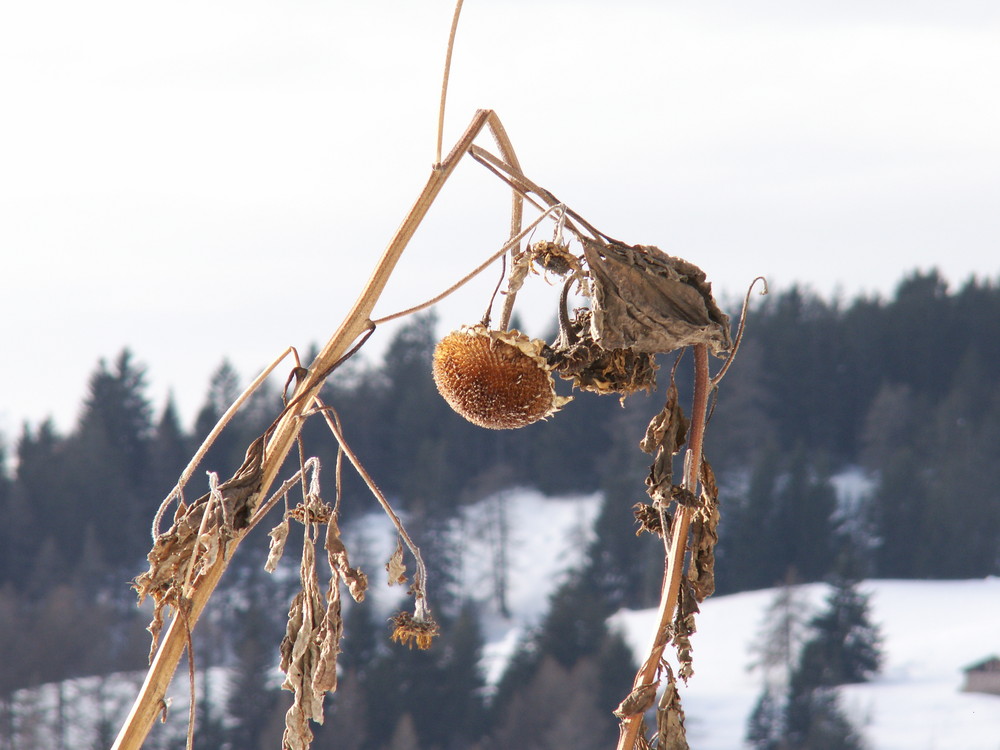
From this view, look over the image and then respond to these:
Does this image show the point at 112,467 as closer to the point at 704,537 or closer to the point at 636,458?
the point at 636,458

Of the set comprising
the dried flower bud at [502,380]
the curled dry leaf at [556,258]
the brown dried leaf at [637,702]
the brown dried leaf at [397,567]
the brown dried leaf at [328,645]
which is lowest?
the brown dried leaf at [637,702]

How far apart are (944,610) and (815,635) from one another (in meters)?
6.23

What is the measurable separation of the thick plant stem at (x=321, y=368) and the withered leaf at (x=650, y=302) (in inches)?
4.1

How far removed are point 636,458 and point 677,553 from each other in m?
45.4

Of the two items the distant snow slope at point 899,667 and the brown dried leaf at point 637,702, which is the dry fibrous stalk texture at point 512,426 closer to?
the brown dried leaf at point 637,702

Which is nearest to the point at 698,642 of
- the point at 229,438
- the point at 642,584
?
the point at 642,584

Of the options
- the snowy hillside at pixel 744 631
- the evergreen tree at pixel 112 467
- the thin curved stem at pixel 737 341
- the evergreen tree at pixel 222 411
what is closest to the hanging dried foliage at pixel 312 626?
the thin curved stem at pixel 737 341

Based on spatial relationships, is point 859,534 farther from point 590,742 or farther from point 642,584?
point 590,742

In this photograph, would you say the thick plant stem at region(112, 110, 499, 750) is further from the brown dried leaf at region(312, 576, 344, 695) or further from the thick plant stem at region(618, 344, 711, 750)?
the thick plant stem at region(618, 344, 711, 750)

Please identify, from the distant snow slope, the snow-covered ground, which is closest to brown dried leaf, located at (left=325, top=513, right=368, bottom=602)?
the distant snow slope

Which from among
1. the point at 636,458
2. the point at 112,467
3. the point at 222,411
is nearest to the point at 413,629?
the point at 222,411

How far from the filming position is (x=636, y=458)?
45.8m

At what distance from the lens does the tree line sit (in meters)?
42.9

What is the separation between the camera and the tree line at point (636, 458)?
4288cm
